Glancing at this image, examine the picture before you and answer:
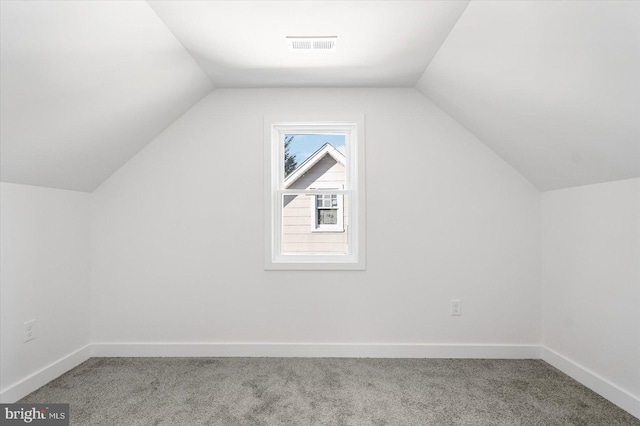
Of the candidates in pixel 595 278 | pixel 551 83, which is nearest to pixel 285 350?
pixel 595 278

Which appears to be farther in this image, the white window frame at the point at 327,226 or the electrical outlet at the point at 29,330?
Answer: the white window frame at the point at 327,226

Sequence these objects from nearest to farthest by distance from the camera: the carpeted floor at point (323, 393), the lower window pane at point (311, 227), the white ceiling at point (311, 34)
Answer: the white ceiling at point (311, 34), the carpeted floor at point (323, 393), the lower window pane at point (311, 227)

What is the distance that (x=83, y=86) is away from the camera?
2.19m

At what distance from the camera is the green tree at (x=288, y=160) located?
3.61m

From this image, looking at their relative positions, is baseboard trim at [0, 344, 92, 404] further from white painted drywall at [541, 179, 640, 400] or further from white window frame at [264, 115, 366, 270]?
white painted drywall at [541, 179, 640, 400]

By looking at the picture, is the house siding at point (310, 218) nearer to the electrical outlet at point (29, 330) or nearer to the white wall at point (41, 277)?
the white wall at point (41, 277)

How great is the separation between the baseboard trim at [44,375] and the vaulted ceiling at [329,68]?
1354 mm

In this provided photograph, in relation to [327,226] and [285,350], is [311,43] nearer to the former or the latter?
[327,226]

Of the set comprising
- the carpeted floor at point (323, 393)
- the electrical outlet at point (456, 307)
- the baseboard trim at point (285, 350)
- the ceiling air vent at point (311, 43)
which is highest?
the ceiling air vent at point (311, 43)

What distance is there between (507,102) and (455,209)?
106 centimetres

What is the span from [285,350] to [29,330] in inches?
74.8

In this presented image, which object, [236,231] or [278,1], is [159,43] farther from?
[236,231]

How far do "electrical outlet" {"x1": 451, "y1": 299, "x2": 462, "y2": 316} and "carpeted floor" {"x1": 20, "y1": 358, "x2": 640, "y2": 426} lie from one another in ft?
1.30

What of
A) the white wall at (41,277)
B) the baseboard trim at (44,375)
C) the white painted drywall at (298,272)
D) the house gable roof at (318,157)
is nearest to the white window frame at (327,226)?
the house gable roof at (318,157)
